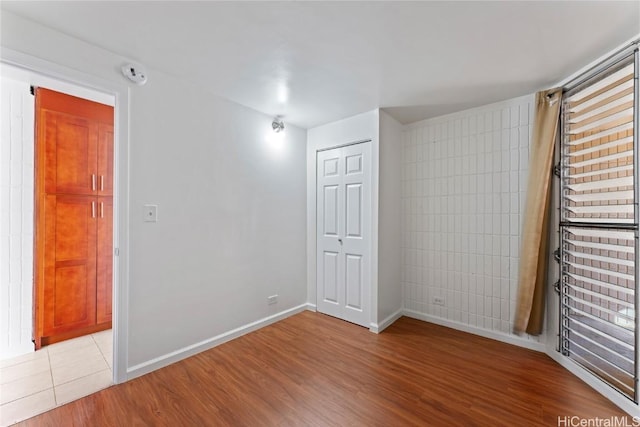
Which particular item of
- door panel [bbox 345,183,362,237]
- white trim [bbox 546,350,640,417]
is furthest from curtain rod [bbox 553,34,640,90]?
white trim [bbox 546,350,640,417]

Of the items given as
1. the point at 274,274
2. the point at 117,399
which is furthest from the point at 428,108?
the point at 117,399

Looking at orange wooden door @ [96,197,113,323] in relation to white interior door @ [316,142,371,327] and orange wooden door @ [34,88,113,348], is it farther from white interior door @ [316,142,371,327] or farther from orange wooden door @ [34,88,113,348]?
white interior door @ [316,142,371,327]

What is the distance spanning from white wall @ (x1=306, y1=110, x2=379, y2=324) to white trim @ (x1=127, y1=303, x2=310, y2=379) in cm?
67

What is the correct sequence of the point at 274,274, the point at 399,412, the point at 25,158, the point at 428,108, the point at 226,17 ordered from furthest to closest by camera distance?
the point at 274,274, the point at 428,108, the point at 25,158, the point at 399,412, the point at 226,17

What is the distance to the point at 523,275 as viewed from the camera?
2480 mm

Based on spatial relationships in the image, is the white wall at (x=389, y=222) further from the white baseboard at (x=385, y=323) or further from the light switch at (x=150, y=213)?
the light switch at (x=150, y=213)

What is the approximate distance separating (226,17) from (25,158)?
2.40 meters

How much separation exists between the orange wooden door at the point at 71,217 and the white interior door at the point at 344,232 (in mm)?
2418

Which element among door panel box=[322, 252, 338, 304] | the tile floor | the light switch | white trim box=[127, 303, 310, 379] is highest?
the light switch

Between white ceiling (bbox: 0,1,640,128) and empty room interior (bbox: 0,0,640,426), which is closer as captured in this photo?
white ceiling (bbox: 0,1,640,128)

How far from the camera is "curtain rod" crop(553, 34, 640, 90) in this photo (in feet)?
5.80

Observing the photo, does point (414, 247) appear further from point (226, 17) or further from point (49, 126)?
point (49, 126)

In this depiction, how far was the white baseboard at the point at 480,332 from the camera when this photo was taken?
2.54 m

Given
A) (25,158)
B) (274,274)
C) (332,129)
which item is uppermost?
(332,129)
